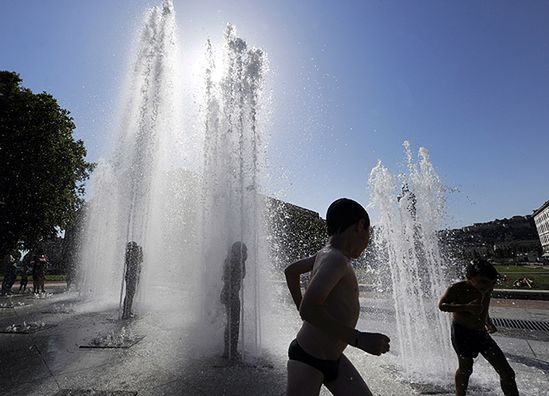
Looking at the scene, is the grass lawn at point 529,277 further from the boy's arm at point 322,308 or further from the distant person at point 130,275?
the boy's arm at point 322,308

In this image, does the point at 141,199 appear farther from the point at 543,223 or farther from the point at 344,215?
the point at 543,223

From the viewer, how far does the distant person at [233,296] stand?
548cm

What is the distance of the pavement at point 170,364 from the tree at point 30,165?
865 cm

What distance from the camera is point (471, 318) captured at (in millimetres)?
3693

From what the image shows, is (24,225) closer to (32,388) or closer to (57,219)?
(57,219)

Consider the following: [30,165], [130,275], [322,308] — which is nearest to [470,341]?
[322,308]

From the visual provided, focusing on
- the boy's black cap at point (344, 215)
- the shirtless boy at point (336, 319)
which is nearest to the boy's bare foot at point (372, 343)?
the shirtless boy at point (336, 319)

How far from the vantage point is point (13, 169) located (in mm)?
15055

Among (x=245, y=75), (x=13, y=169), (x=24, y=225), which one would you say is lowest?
(x=24, y=225)

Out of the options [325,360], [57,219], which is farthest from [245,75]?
[57,219]

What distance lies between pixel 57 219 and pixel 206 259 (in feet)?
43.3

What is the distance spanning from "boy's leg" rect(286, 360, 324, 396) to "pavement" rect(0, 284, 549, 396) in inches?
94.0

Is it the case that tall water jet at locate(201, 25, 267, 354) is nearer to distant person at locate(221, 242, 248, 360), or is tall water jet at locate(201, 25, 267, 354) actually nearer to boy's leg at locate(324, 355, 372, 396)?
distant person at locate(221, 242, 248, 360)

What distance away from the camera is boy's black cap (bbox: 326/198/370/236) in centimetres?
194
